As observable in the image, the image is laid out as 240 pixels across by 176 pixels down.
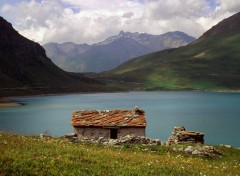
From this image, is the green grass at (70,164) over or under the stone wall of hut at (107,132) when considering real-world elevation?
over

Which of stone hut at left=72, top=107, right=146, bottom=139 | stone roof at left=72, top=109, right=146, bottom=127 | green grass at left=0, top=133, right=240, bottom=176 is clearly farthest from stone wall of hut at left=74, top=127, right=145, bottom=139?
green grass at left=0, top=133, right=240, bottom=176

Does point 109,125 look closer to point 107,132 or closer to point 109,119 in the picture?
point 107,132

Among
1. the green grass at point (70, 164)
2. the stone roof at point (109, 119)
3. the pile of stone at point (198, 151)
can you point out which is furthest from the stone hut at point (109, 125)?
the green grass at point (70, 164)

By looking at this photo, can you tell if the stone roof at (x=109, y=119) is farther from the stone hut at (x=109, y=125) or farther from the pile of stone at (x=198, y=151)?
the pile of stone at (x=198, y=151)

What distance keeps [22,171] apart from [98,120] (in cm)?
2719

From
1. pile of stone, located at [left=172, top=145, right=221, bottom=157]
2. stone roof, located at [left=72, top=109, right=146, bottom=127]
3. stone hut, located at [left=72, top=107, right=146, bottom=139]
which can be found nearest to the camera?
pile of stone, located at [left=172, top=145, right=221, bottom=157]

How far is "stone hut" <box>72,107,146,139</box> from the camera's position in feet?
138

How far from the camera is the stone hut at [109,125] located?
42.0 meters

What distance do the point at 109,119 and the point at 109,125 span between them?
4.03ft

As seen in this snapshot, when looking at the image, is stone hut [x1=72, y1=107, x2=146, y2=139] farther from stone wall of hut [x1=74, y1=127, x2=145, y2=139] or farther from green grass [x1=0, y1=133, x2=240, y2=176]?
green grass [x1=0, y1=133, x2=240, y2=176]

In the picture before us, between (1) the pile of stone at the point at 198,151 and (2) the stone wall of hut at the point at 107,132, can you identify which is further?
(2) the stone wall of hut at the point at 107,132

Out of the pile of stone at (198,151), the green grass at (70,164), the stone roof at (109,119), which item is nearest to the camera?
the green grass at (70,164)

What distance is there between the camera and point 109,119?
43.0 metres

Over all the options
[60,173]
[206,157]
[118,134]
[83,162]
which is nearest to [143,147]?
[206,157]
